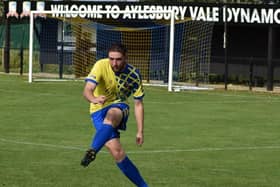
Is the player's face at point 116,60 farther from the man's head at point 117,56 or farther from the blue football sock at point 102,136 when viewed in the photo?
the blue football sock at point 102,136

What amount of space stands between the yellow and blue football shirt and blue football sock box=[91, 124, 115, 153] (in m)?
0.31

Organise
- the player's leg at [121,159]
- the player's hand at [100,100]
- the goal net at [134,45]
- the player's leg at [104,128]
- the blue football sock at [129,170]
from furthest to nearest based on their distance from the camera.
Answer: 1. the goal net at [134,45]
2. the blue football sock at [129,170]
3. the player's leg at [121,159]
4. the player's leg at [104,128]
5. the player's hand at [100,100]

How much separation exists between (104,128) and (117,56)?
80cm

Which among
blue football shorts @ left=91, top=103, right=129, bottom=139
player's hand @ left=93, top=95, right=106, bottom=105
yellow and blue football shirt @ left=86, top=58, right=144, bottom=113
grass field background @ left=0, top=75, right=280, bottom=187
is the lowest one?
grass field background @ left=0, top=75, right=280, bottom=187

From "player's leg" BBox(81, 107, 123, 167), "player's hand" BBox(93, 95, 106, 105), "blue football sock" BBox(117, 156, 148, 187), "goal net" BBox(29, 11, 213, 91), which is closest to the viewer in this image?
"player's hand" BBox(93, 95, 106, 105)

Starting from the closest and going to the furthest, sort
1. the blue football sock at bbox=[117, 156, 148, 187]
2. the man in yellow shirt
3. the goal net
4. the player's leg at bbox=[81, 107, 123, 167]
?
the player's leg at bbox=[81, 107, 123, 167], the man in yellow shirt, the blue football sock at bbox=[117, 156, 148, 187], the goal net

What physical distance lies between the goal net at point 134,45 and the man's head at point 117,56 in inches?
856

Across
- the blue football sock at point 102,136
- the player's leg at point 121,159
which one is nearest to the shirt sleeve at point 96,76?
the blue football sock at point 102,136

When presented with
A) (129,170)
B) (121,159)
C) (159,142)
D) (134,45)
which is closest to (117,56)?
(121,159)

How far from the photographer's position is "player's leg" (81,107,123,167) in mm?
9422

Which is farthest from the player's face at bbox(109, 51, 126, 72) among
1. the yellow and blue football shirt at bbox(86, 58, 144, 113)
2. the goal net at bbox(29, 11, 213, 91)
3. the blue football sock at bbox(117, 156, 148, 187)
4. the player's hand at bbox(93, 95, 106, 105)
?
the goal net at bbox(29, 11, 213, 91)

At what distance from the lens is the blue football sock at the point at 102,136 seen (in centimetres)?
947

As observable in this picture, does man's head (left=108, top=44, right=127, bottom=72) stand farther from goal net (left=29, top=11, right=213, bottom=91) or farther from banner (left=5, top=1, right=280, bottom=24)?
banner (left=5, top=1, right=280, bottom=24)

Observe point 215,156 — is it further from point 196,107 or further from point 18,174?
point 196,107
